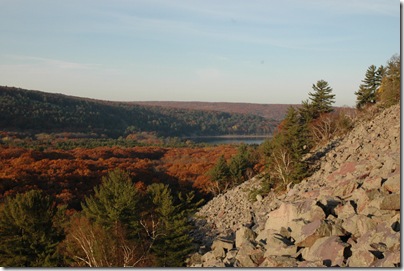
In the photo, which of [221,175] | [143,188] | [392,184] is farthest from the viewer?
[221,175]

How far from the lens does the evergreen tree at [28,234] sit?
50.2 feet

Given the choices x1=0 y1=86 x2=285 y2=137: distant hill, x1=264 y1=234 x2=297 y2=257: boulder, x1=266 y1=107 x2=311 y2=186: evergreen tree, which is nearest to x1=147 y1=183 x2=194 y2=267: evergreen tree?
x1=264 y1=234 x2=297 y2=257: boulder

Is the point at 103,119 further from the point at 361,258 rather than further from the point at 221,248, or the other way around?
the point at 361,258

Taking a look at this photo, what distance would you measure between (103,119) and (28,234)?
111 metres

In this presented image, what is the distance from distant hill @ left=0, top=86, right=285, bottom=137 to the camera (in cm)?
9856

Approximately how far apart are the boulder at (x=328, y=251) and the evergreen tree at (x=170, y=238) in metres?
8.61

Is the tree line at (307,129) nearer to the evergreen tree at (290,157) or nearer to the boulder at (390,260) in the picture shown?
the evergreen tree at (290,157)

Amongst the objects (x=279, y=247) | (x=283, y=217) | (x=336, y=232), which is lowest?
(x=279, y=247)

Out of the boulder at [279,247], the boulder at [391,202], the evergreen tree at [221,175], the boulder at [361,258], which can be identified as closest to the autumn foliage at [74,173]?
the evergreen tree at [221,175]

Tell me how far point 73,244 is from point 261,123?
469 feet

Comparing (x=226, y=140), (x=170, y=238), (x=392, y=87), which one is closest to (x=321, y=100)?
(x=392, y=87)

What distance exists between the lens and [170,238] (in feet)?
57.6

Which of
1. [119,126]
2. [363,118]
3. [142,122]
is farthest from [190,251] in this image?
[142,122]

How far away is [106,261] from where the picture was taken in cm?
1210
